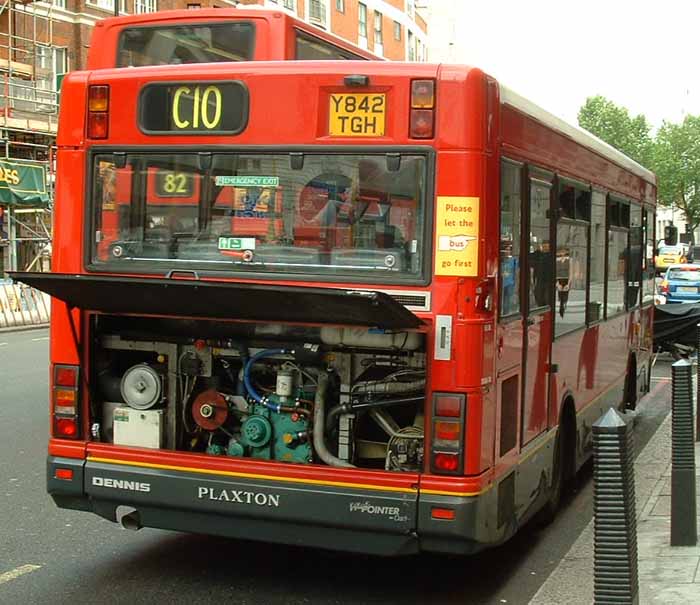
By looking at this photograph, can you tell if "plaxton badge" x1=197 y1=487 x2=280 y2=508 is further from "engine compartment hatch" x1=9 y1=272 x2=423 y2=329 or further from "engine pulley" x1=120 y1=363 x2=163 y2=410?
"engine compartment hatch" x1=9 y1=272 x2=423 y2=329

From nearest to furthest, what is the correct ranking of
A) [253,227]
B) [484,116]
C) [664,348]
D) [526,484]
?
[484,116]
[253,227]
[526,484]
[664,348]

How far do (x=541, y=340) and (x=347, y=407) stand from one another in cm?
171

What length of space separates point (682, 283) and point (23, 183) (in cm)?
2143

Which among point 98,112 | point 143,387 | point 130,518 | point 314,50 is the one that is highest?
point 314,50

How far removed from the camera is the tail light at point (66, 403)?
6.10 meters

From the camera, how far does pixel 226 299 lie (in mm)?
5309

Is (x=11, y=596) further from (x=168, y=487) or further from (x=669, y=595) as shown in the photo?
(x=669, y=595)

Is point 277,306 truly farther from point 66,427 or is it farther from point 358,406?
point 66,427

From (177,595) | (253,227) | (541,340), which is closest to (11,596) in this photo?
(177,595)

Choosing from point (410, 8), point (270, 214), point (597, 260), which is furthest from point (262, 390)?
point (410, 8)

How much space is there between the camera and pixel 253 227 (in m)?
5.79

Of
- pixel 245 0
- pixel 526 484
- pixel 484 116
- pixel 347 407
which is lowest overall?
pixel 526 484

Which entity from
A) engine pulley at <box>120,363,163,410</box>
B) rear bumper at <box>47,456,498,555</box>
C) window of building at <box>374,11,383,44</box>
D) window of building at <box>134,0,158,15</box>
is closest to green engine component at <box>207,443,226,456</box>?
rear bumper at <box>47,456,498,555</box>

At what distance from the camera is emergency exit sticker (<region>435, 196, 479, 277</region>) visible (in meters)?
5.36
